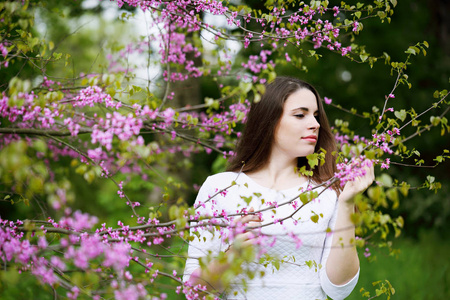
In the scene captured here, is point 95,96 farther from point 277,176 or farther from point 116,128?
point 277,176

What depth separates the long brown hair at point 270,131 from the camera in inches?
102

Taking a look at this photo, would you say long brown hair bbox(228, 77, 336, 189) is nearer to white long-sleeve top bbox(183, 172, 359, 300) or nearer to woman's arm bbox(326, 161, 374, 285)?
white long-sleeve top bbox(183, 172, 359, 300)

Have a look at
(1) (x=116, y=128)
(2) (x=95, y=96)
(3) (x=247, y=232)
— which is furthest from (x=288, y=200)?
(1) (x=116, y=128)

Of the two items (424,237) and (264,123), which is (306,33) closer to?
(264,123)

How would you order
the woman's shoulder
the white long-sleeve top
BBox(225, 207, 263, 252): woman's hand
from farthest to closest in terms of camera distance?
the woman's shoulder
the white long-sleeve top
BBox(225, 207, 263, 252): woman's hand

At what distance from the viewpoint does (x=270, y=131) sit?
2613 millimetres

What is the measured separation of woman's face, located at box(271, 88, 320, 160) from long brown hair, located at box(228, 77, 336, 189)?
4 cm

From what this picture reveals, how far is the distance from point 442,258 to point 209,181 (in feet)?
15.9

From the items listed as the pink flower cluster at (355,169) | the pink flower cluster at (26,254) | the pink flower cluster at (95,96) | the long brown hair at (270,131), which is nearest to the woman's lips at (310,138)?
the long brown hair at (270,131)

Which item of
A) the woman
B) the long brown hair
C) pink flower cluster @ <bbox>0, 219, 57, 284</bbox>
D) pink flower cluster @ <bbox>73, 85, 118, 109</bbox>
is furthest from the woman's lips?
pink flower cluster @ <bbox>0, 219, 57, 284</bbox>

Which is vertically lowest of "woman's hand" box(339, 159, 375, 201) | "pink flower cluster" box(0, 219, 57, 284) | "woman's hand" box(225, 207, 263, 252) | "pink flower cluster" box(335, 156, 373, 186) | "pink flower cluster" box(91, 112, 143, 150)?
"pink flower cluster" box(0, 219, 57, 284)

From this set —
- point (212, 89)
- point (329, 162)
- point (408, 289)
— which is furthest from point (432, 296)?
point (212, 89)

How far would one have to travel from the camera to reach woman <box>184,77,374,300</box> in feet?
7.26

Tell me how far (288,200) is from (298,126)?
409 mm
